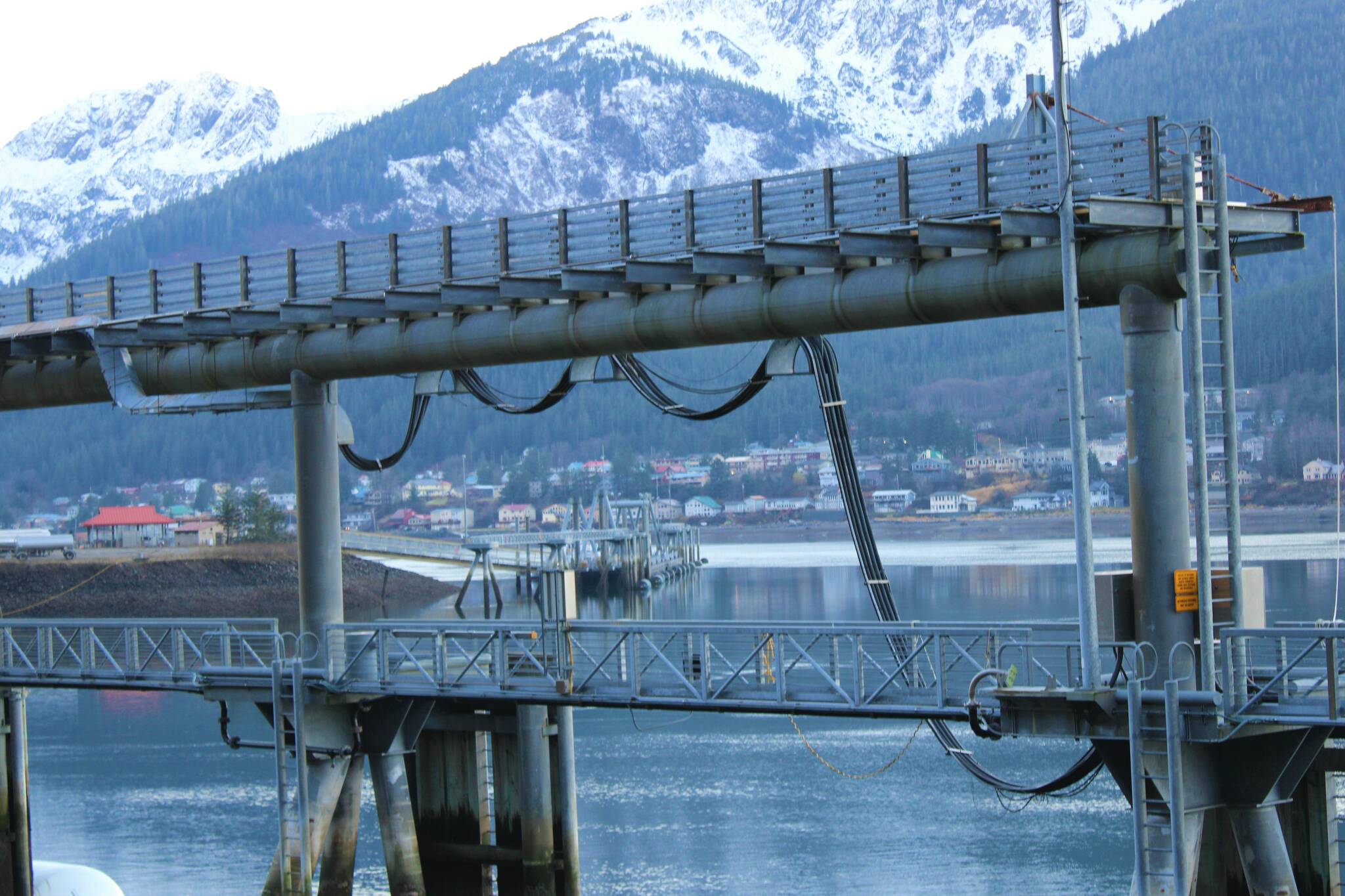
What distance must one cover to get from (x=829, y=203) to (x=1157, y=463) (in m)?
6.27

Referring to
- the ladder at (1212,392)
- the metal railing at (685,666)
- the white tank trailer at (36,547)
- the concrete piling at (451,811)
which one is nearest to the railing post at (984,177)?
the ladder at (1212,392)

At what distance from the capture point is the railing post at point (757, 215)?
86.1 ft

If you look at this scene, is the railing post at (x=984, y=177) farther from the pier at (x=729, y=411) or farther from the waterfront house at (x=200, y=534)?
the waterfront house at (x=200, y=534)

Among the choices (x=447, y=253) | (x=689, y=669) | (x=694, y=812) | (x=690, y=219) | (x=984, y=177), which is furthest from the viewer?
(x=694, y=812)

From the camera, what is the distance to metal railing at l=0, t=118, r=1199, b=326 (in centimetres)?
2197

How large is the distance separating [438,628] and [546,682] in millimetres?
2224

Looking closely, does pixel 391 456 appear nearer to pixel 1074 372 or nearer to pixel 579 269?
pixel 579 269

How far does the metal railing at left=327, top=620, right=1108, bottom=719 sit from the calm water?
1089 centimetres

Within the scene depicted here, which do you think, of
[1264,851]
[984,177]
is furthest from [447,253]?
[1264,851]

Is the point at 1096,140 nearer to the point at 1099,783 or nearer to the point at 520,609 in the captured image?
the point at 1099,783

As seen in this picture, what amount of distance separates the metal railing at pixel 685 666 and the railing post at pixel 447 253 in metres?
6.18

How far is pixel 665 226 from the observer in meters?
27.5

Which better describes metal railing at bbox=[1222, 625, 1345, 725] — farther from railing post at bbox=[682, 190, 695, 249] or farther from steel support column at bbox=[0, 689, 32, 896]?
steel support column at bbox=[0, 689, 32, 896]

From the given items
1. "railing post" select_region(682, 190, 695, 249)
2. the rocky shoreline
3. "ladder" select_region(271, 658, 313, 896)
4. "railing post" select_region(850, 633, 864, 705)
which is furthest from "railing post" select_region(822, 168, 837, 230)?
the rocky shoreline
